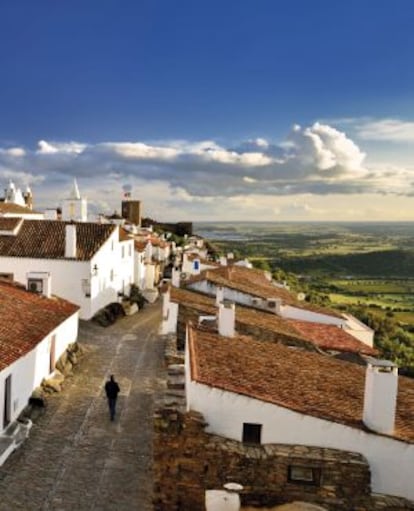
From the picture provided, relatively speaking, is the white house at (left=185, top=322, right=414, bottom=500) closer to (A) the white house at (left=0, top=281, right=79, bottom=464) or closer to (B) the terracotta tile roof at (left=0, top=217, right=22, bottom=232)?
(A) the white house at (left=0, top=281, right=79, bottom=464)

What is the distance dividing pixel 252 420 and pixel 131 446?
513 cm

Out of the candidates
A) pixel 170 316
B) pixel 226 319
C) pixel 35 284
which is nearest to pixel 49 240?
pixel 35 284

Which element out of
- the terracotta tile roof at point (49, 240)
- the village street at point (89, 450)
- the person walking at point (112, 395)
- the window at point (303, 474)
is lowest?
Answer: the village street at point (89, 450)

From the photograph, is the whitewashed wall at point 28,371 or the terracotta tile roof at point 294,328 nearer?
the whitewashed wall at point 28,371

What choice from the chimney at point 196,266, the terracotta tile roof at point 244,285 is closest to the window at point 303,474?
the terracotta tile roof at point 244,285

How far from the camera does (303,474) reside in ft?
43.8

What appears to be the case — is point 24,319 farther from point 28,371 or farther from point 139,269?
point 139,269

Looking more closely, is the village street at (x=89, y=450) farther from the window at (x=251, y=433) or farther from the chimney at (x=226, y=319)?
the chimney at (x=226, y=319)

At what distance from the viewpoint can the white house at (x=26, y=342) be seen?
18094 millimetres

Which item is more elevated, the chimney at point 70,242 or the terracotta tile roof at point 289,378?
the chimney at point 70,242

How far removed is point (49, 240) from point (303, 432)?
26720 millimetres

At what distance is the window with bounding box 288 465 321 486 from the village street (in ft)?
11.7

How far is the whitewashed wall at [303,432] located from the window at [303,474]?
28.2 inches

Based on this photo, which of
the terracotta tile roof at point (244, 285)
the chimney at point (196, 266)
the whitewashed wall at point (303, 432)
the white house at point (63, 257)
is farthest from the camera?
the chimney at point (196, 266)
